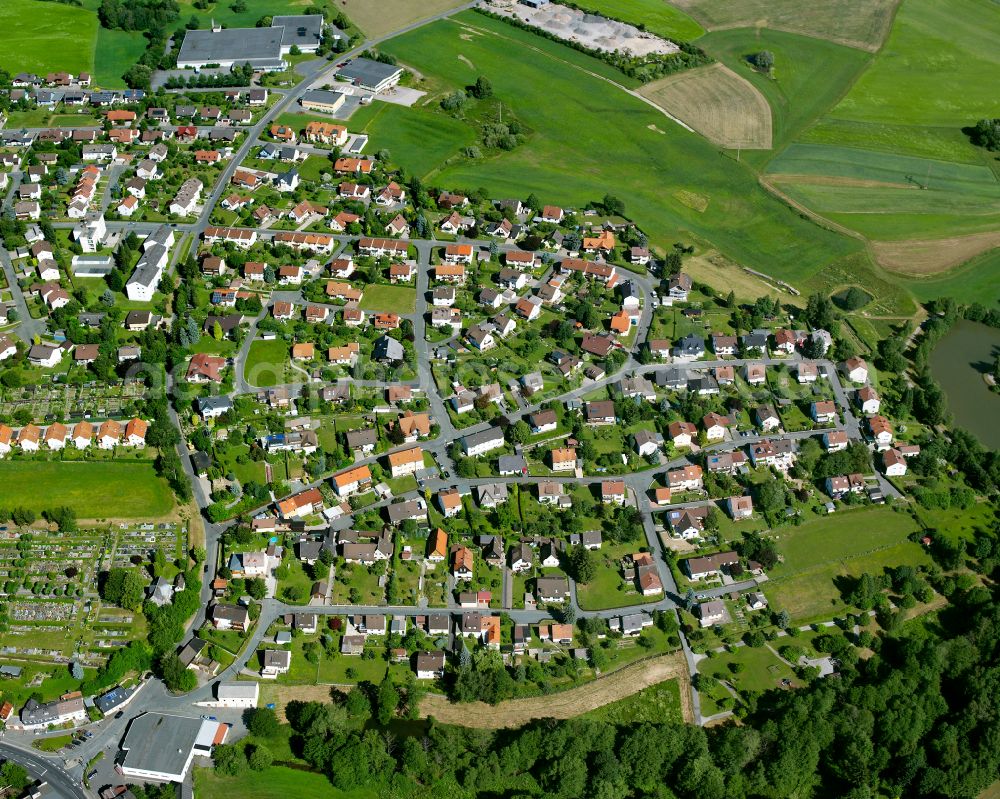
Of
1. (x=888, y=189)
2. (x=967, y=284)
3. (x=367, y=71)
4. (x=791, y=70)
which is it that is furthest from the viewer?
(x=791, y=70)

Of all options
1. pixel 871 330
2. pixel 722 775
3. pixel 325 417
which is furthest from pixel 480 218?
pixel 722 775

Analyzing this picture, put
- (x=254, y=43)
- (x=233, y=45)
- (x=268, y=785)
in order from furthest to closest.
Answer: (x=254, y=43)
(x=233, y=45)
(x=268, y=785)

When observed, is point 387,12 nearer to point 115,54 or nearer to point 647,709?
point 115,54

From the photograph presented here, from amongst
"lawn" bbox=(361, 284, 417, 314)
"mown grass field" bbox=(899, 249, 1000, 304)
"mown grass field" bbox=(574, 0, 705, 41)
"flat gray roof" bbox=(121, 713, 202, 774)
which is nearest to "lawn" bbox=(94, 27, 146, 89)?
"lawn" bbox=(361, 284, 417, 314)

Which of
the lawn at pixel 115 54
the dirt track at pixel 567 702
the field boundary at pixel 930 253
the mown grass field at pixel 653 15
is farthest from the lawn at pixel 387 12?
the dirt track at pixel 567 702

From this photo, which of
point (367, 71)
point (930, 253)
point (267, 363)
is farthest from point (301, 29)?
point (930, 253)

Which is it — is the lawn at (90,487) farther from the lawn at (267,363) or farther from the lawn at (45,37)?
the lawn at (45,37)
